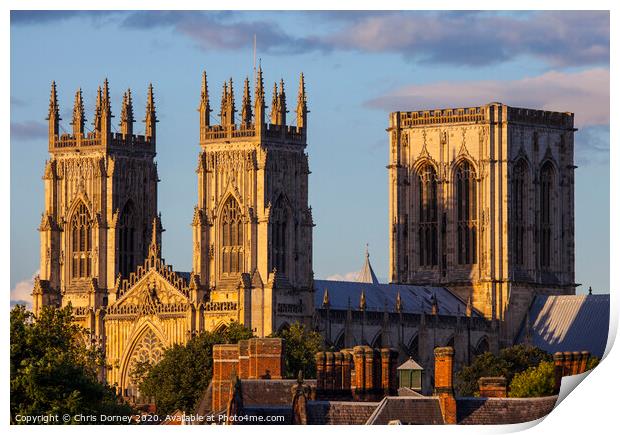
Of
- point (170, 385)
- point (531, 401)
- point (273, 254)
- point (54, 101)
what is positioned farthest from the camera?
point (54, 101)

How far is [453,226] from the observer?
170250 millimetres

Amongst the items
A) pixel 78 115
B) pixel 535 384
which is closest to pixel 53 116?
pixel 78 115

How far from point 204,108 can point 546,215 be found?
26.9m

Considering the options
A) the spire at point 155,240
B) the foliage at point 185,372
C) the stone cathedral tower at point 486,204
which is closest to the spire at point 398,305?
the stone cathedral tower at point 486,204

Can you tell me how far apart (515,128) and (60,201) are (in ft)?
91.3

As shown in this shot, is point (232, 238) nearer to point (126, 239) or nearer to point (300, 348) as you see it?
point (126, 239)

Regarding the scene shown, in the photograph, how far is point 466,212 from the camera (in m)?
171

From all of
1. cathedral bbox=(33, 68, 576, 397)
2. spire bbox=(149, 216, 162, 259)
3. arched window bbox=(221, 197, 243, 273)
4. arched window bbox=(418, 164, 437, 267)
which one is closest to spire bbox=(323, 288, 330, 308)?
cathedral bbox=(33, 68, 576, 397)

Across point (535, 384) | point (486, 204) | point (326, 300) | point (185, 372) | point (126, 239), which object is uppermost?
point (486, 204)

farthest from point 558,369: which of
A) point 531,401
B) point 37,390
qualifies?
point 37,390

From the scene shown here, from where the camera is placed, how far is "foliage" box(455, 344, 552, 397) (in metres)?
150

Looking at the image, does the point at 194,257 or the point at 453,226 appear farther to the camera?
the point at 453,226

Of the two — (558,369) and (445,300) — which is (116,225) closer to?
(445,300)

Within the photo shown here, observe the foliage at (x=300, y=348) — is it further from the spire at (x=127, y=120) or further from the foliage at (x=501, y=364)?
the spire at (x=127, y=120)
